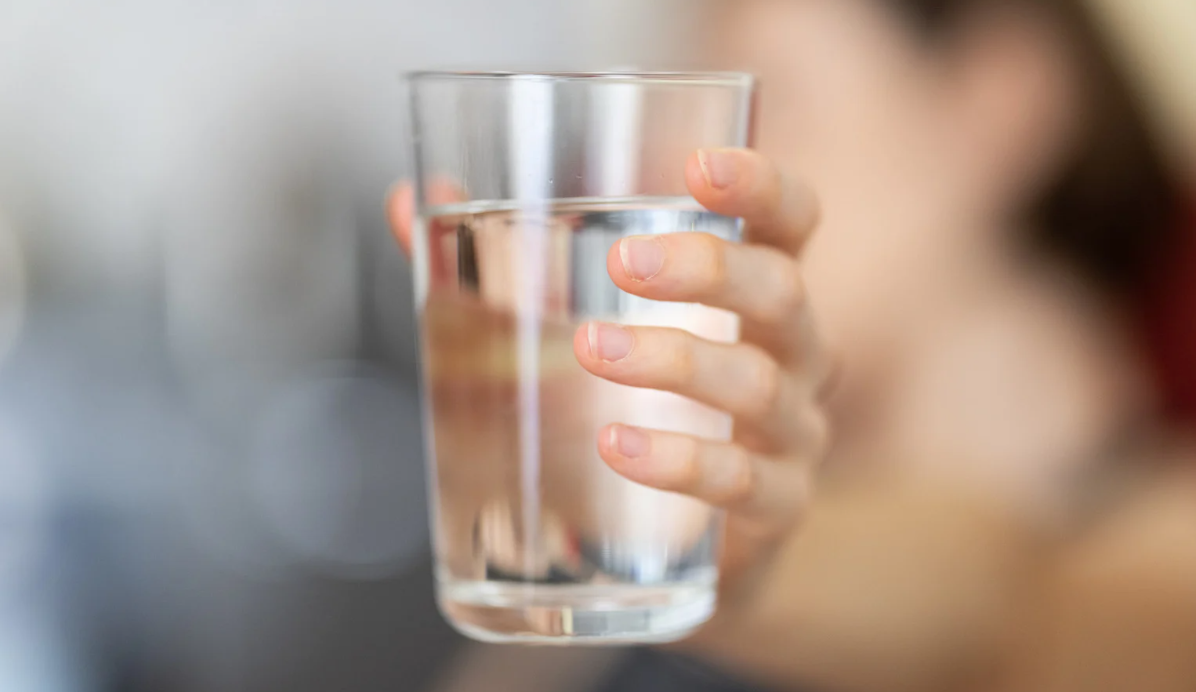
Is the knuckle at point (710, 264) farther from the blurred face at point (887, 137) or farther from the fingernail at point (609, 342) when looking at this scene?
the blurred face at point (887, 137)

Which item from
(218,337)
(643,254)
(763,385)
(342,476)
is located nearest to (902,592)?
(763,385)

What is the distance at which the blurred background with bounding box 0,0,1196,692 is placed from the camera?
1.81 m

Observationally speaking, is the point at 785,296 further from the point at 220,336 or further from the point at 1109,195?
the point at 220,336

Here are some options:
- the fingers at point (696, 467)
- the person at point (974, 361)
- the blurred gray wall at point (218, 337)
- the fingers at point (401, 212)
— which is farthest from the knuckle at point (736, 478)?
the blurred gray wall at point (218, 337)

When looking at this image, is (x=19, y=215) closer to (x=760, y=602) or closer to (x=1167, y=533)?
(x=760, y=602)

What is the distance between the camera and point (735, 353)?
51 cm

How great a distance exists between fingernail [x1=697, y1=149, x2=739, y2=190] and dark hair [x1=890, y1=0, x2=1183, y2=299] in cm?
113

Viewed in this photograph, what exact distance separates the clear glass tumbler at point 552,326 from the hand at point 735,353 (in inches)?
0.7

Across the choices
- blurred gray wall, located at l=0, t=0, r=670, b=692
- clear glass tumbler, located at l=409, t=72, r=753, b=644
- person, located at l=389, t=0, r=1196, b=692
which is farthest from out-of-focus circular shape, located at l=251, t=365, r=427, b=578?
clear glass tumbler, located at l=409, t=72, r=753, b=644

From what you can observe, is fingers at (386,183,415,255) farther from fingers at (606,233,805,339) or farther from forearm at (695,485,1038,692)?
forearm at (695,485,1038,692)

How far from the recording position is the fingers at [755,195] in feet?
1.51

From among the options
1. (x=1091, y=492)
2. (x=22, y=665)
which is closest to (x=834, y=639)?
(x=1091, y=492)

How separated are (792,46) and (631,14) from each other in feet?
2.43

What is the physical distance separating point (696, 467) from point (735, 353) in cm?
5
